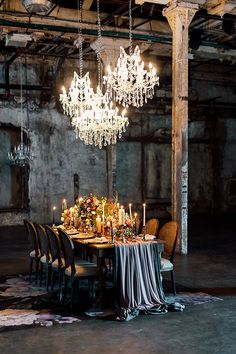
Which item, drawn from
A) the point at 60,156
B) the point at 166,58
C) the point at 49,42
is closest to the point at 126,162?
the point at 60,156

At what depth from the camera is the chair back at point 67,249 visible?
243 inches

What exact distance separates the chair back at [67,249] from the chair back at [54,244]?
18 cm

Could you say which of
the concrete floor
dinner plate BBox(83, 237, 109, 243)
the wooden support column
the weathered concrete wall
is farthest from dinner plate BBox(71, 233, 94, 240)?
the weathered concrete wall

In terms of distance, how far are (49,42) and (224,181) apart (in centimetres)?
829

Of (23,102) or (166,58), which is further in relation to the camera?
(166,58)

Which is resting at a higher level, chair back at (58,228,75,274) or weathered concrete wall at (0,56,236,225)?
weathered concrete wall at (0,56,236,225)

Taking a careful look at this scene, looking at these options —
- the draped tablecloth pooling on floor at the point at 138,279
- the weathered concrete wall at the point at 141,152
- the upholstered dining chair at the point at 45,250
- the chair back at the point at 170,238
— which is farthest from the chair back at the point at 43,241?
the weathered concrete wall at the point at 141,152

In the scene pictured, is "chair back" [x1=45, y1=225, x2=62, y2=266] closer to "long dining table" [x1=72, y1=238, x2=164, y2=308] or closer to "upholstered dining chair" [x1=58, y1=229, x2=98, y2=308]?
"upholstered dining chair" [x1=58, y1=229, x2=98, y2=308]

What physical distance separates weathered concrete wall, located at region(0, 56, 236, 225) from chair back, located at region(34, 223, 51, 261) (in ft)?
26.5

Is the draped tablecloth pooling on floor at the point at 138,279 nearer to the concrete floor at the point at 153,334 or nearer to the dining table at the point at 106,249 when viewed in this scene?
the dining table at the point at 106,249

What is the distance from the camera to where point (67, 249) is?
6316 mm

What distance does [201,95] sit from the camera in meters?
18.1

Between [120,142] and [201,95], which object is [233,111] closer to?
[201,95]

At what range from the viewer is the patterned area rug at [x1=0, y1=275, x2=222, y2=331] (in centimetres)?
557
